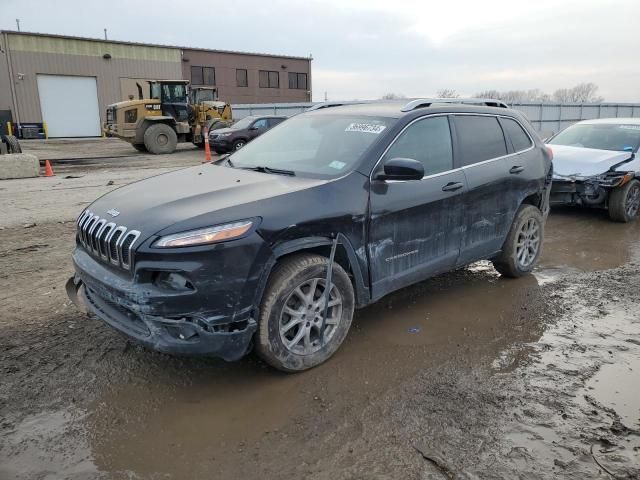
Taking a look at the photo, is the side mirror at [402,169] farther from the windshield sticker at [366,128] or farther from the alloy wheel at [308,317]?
the alloy wheel at [308,317]

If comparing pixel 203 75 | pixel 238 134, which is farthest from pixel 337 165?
pixel 203 75

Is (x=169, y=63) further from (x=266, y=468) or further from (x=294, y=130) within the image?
(x=266, y=468)

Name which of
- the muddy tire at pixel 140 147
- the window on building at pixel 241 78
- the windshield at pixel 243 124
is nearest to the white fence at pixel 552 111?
the windshield at pixel 243 124

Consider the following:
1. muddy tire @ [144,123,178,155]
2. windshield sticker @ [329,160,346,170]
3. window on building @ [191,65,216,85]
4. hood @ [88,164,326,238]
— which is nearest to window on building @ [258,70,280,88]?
window on building @ [191,65,216,85]

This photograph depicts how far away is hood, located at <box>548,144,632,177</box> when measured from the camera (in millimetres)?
Result: 7770

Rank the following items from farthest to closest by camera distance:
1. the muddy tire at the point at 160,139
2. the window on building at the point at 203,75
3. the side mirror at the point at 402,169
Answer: the window on building at the point at 203,75, the muddy tire at the point at 160,139, the side mirror at the point at 402,169

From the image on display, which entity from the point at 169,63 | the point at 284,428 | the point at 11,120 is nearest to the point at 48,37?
the point at 11,120

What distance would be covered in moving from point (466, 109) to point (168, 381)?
10.9ft

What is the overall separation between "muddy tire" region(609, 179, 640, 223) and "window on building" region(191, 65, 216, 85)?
40967mm

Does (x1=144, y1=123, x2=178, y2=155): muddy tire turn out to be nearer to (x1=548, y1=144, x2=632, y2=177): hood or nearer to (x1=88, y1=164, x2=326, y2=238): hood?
(x1=548, y1=144, x2=632, y2=177): hood

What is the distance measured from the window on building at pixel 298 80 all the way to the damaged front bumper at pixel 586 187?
4473cm

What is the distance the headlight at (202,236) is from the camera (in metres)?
2.79

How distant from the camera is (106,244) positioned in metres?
3.07

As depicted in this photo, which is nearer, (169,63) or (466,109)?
(466,109)
